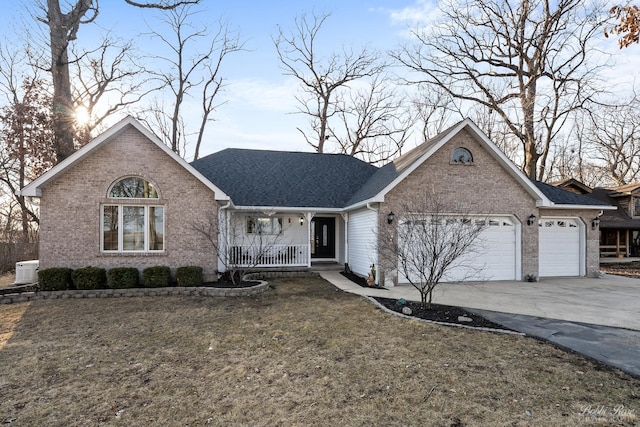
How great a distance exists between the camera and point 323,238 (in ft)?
57.1

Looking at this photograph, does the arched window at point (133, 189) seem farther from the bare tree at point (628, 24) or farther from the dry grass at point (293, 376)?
the bare tree at point (628, 24)

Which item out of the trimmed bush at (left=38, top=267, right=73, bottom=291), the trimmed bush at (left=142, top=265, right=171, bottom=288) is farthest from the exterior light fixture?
the trimmed bush at (left=38, top=267, right=73, bottom=291)

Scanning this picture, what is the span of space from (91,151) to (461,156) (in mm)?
12241

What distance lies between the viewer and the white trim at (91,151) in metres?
10.4

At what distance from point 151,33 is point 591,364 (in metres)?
27.1

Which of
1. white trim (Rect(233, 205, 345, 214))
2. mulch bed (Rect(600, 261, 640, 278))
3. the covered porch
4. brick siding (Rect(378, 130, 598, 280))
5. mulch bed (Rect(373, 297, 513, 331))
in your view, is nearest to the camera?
mulch bed (Rect(373, 297, 513, 331))

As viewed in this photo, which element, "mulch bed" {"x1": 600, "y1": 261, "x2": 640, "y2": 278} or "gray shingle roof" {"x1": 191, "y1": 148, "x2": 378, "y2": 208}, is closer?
"gray shingle roof" {"x1": 191, "y1": 148, "x2": 378, "y2": 208}

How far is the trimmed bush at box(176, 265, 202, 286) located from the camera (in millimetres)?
10758

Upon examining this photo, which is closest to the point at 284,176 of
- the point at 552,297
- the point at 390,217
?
the point at 390,217

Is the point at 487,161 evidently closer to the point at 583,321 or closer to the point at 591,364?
the point at 583,321

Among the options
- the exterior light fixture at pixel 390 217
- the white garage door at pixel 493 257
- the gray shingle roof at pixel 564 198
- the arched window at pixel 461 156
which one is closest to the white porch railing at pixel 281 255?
the exterior light fixture at pixel 390 217

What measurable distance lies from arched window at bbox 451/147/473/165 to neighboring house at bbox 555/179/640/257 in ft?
43.2

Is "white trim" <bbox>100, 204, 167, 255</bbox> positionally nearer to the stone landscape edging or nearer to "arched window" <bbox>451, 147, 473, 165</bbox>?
the stone landscape edging

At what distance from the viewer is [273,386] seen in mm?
4375
